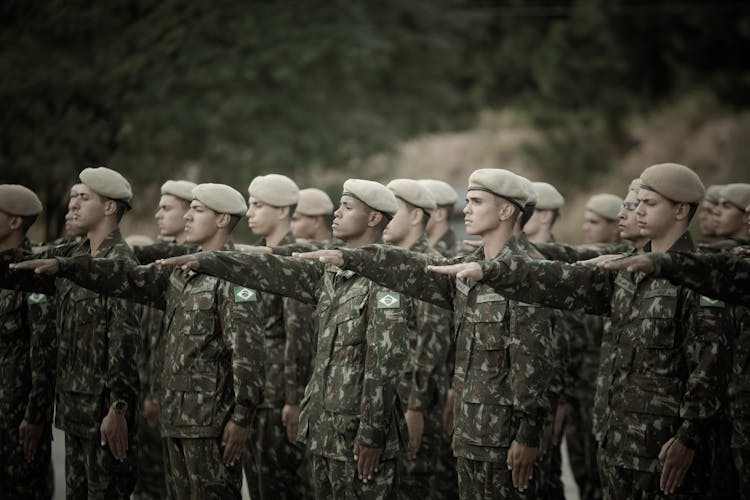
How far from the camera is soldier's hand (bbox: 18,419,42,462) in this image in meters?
6.17

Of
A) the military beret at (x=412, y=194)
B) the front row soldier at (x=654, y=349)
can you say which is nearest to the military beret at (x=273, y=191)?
the military beret at (x=412, y=194)

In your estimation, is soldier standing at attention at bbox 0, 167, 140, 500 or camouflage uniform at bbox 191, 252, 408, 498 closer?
camouflage uniform at bbox 191, 252, 408, 498

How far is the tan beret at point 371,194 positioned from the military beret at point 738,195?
247 cm

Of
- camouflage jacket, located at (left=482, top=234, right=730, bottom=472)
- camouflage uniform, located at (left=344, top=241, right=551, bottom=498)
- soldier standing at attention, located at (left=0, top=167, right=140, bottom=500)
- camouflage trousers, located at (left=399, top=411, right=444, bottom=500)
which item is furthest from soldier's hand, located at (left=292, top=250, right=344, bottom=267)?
camouflage trousers, located at (left=399, top=411, right=444, bottom=500)

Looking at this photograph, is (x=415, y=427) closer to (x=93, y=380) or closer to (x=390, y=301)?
(x=390, y=301)

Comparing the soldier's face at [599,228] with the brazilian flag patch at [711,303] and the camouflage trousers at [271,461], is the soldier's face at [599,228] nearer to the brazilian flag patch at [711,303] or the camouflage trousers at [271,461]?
the camouflage trousers at [271,461]

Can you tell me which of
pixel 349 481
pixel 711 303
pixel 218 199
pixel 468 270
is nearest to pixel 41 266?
pixel 218 199

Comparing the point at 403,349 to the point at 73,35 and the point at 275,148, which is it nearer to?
the point at 73,35

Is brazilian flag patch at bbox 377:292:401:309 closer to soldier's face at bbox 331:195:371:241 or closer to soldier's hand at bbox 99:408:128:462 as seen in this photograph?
soldier's face at bbox 331:195:371:241

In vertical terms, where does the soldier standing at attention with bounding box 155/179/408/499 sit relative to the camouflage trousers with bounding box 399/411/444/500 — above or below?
above

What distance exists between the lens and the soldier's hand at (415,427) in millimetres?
6215

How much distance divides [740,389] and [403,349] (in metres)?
1.99

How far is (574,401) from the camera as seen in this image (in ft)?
25.3

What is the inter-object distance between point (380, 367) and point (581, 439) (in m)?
2.97
